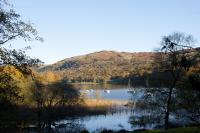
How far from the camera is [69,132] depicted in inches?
2224

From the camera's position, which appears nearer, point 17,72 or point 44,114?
point 17,72

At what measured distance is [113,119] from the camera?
8481 cm

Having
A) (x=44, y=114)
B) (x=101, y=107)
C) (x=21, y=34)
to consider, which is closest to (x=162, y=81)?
(x=44, y=114)

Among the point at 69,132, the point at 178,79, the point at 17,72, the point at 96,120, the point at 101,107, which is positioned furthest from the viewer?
the point at 101,107

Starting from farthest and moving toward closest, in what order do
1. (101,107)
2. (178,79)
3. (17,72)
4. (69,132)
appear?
(101,107) < (69,132) < (178,79) < (17,72)

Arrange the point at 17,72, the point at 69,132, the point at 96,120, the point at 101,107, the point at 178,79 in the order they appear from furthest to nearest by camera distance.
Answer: the point at 101,107 → the point at 96,120 → the point at 69,132 → the point at 178,79 → the point at 17,72

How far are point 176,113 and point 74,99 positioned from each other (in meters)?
15.7

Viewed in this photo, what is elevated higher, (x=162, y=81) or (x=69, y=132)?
(x=162, y=81)

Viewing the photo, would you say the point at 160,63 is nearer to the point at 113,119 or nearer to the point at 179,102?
the point at 179,102

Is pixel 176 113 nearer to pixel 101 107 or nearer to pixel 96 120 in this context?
pixel 96 120

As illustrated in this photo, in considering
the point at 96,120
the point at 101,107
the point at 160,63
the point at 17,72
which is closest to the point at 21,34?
the point at 17,72

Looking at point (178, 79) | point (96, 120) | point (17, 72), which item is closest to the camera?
point (17, 72)

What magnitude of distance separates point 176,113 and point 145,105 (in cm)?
369

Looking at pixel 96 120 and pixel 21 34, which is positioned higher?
pixel 21 34
